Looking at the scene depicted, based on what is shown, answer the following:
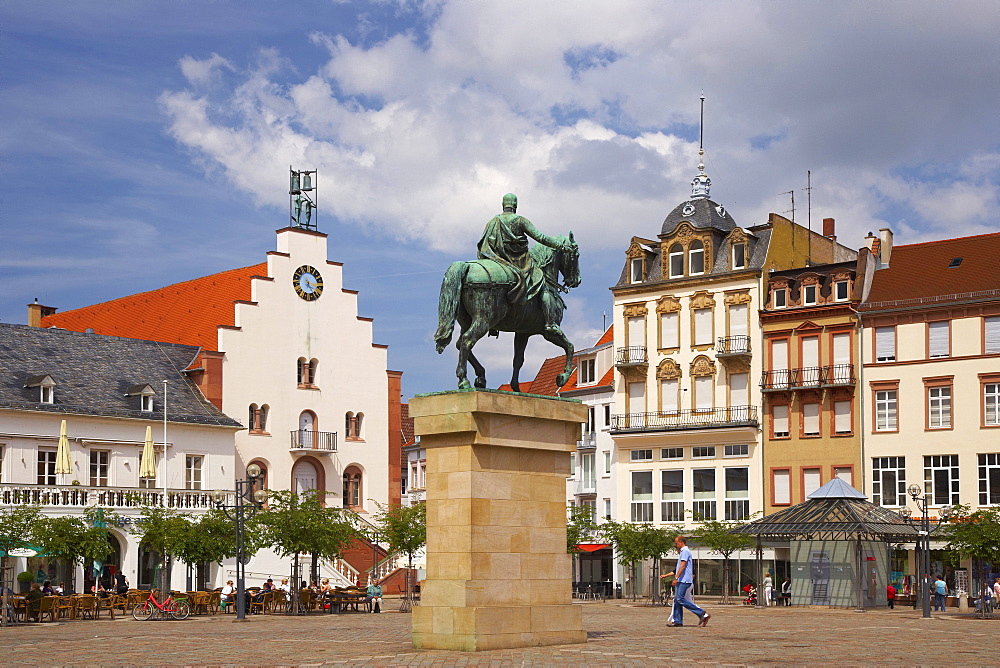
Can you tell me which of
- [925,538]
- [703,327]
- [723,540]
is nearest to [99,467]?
[723,540]

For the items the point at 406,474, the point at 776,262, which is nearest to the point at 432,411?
the point at 776,262

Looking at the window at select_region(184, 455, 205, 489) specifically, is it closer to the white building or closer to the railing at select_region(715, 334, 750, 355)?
the white building

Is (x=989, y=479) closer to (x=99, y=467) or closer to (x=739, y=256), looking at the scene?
(x=739, y=256)

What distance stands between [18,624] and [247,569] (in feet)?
83.2

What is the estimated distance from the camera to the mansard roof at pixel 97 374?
6128 cm

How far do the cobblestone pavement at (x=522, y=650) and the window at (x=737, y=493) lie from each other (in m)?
32.6

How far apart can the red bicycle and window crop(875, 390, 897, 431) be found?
34.2 m

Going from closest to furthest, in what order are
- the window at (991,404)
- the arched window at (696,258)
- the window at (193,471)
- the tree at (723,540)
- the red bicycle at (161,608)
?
the red bicycle at (161,608) < the tree at (723,540) < the window at (991,404) < the window at (193,471) < the arched window at (696,258)

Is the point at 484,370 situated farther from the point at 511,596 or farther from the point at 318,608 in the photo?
the point at 318,608

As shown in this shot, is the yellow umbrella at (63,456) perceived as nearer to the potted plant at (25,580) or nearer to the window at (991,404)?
the potted plant at (25,580)

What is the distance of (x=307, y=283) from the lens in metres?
73.7

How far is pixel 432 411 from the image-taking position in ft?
70.3

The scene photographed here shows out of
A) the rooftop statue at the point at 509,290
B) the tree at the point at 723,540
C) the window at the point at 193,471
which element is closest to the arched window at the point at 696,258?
the tree at the point at 723,540

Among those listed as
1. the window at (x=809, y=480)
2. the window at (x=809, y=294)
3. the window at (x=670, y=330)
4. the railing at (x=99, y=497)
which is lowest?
the railing at (x=99, y=497)
